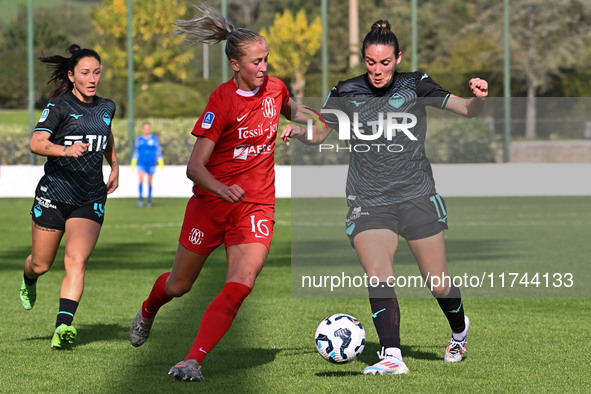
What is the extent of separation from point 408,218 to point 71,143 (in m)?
2.53

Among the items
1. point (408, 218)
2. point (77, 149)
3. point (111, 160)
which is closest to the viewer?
point (408, 218)

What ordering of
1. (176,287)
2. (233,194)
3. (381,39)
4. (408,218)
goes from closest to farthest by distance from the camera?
(233,194)
(381,39)
(408,218)
(176,287)

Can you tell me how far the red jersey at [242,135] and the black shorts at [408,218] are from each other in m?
0.61

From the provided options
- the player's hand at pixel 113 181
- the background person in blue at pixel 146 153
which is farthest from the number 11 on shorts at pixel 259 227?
the background person in blue at pixel 146 153

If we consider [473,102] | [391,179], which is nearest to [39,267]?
[391,179]

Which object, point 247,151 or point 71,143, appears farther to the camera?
point 71,143

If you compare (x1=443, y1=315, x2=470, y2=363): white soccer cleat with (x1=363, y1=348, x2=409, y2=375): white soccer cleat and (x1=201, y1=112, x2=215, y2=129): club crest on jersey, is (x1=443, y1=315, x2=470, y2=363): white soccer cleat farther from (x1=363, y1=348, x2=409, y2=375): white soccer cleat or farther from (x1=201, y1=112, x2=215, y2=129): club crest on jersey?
(x1=201, y1=112, x2=215, y2=129): club crest on jersey

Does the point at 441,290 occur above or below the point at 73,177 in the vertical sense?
below

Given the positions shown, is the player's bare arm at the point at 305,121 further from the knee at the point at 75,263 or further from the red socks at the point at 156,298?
the knee at the point at 75,263

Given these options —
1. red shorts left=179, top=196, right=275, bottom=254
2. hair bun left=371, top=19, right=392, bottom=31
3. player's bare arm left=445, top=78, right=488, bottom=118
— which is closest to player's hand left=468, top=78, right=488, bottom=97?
player's bare arm left=445, top=78, right=488, bottom=118

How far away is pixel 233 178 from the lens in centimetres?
612

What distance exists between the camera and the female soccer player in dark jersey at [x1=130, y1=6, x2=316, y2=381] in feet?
19.5

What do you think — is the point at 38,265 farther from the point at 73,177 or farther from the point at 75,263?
the point at 73,177

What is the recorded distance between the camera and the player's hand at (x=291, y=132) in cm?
607
